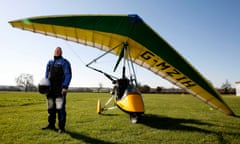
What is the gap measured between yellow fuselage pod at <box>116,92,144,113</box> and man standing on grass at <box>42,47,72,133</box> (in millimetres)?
2009

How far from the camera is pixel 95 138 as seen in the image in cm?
500

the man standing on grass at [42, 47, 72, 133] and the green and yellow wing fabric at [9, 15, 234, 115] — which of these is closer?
the man standing on grass at [42, 47, 72, 133]

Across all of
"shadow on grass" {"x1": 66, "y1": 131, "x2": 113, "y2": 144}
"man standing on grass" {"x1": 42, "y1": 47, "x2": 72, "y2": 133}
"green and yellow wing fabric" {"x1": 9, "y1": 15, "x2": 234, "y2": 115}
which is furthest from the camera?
"green and yellow wing fabric" {"x1": 9, "y1": 15, "x2": 234, "y2": 115}

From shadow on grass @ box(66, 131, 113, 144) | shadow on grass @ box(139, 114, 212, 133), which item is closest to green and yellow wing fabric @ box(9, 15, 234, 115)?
shadow on grass @ box(139, 114, 212, 133)

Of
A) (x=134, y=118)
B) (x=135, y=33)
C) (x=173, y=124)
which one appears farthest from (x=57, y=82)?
(x=173, y=124)

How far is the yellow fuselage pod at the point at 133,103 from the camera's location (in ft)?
21.4

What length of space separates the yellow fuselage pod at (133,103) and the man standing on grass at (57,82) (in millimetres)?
2009

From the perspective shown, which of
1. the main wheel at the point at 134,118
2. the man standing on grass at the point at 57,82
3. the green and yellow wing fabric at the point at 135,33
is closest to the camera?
the man standing on grass at the point at 57,82

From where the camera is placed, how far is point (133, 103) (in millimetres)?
6578

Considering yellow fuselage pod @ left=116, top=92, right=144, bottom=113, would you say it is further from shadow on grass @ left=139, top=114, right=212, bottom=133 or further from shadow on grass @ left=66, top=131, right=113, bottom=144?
shadow on grass @ left=66, top=131, right=113, bottom=144

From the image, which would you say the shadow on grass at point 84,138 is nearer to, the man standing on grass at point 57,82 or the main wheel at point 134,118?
the man standing on grass at point 57,82

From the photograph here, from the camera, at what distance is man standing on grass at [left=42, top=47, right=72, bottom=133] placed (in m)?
5.68

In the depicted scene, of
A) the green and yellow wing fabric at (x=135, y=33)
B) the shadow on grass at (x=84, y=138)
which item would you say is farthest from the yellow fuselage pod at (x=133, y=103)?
the shadow on grass at (x=84, y=138)

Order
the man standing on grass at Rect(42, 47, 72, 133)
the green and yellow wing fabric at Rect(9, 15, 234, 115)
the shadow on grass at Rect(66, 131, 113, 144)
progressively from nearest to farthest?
the shadow on grass at Rect(66, 131, 113, 144) → the man standing on grass at Rect(42, 47, 72, 133) → the green and yellow wing fabric at Rect(9, 15, 234, 115)
